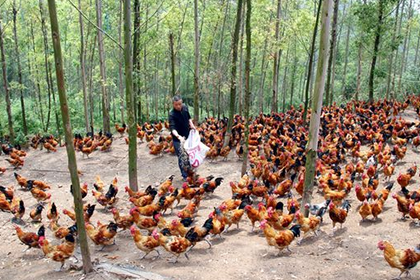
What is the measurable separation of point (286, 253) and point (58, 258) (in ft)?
14.4

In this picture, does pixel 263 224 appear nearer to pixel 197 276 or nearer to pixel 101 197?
pixel 197 276

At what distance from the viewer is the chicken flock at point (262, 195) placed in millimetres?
7020

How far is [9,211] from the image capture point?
9586 millimetres

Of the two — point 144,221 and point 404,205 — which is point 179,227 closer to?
point 144,221

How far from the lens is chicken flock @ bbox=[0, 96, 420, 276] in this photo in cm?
702

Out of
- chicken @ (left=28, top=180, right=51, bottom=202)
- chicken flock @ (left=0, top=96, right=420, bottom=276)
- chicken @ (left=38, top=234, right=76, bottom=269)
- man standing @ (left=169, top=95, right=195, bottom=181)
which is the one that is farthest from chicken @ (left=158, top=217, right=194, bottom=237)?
chicken @ (left=28, top=180, right=51, bottom=202)

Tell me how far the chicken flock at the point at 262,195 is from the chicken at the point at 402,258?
0.6 inches

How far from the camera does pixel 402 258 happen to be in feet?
18.4

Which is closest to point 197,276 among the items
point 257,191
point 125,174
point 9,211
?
point 257,191

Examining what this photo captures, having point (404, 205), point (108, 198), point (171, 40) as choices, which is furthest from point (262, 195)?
point (171, 40)

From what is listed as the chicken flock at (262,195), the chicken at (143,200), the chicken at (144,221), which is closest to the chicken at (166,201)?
the chicken flock at (262,195)

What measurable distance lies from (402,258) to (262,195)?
446cm

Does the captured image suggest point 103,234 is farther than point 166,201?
No

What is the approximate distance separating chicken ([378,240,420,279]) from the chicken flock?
15mm
